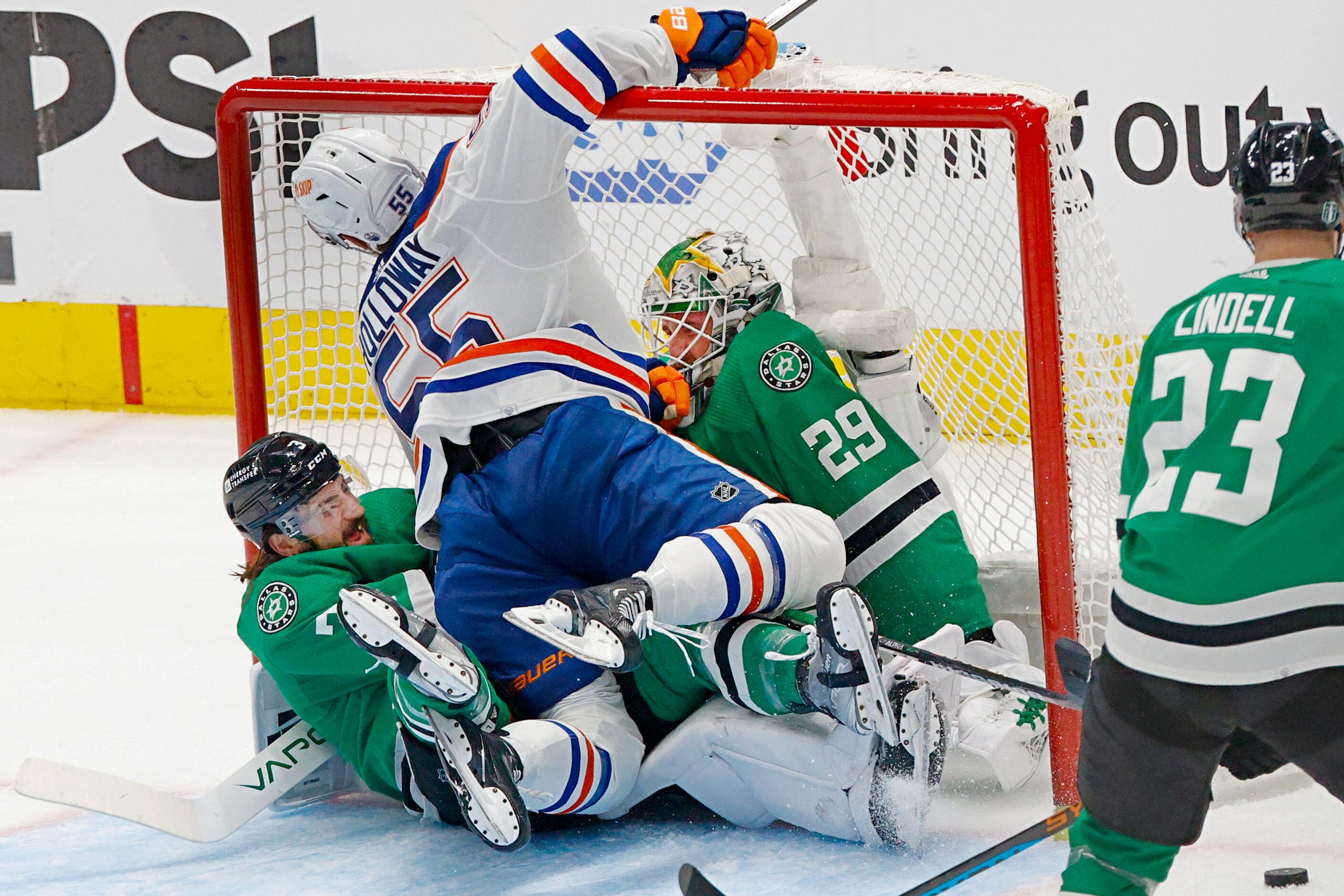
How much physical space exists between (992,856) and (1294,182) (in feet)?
2.75

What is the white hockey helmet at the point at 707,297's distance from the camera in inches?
97.7

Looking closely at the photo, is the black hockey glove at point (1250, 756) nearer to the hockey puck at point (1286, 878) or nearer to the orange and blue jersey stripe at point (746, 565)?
the hockey puck at point (1286, 878)

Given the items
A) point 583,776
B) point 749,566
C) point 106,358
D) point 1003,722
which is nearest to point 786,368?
point 749,566

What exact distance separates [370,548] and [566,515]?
1.26 feet

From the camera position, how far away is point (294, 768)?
89.4 inches

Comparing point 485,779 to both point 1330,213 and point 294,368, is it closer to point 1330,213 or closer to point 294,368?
point 1330,213

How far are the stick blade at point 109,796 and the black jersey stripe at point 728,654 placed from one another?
0.81m

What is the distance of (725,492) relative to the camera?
6.61 ft

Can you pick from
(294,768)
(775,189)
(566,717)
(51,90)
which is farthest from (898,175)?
(51,90)

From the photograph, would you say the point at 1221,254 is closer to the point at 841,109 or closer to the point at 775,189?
the point at 775,189

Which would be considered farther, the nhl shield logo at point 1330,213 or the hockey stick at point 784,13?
the hockey stick at point 784,13

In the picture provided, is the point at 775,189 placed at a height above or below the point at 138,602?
above

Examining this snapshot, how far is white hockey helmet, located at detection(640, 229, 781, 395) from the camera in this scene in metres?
2.48

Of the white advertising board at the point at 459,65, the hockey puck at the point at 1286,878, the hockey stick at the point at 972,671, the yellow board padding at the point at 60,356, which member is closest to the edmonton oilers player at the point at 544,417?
the hockey stick at the point at 972,671
